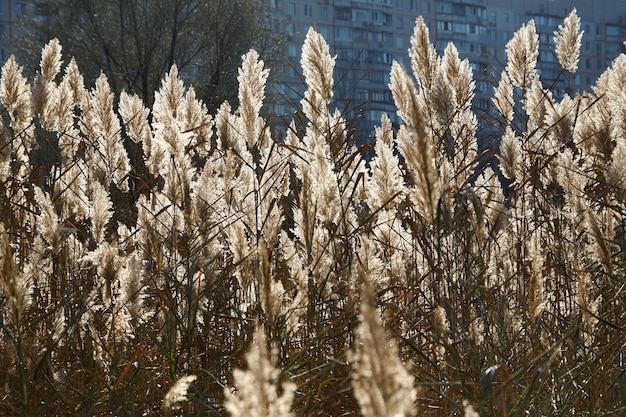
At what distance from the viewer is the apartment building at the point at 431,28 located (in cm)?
7281

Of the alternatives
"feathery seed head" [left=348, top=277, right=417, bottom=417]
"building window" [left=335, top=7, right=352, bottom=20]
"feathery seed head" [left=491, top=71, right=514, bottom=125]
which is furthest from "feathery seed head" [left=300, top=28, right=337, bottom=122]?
"building window" [left=335, top=7, right=352, bottom=20]

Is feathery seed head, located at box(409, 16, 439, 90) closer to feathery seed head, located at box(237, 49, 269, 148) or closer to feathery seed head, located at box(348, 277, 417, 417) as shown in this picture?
feathery seed head, located at box(237, 49, 269, 148)

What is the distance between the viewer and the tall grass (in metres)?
2.50

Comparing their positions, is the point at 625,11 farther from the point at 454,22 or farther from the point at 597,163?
the point at 597,163

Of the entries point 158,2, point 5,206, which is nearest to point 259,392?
point 5,206

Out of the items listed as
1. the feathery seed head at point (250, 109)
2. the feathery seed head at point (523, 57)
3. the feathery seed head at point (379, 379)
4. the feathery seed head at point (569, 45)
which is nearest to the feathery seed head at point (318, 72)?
the feathery seed head at point (250, 109)

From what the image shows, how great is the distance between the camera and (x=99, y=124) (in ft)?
15.3

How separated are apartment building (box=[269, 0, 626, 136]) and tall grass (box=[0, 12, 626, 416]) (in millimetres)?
60480

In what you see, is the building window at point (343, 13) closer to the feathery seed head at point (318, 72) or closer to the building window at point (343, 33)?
the building window at point (343, 33)

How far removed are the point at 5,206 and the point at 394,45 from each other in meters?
76.9

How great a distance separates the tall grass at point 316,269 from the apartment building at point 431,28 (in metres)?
60.5

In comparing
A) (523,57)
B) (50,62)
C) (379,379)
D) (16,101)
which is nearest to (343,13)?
(50,62)

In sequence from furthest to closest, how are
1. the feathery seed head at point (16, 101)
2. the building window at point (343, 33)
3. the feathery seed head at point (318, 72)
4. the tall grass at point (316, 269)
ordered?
the building window at point (343, 33), the feathery seed head at point (16, 101), the feathery seed head at point (318, 72), the tall grass at point (316, 269)

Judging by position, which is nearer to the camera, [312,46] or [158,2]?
[312,46]
